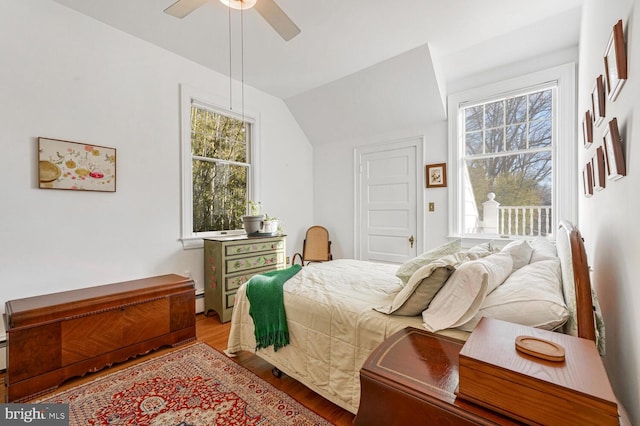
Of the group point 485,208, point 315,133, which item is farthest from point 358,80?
point 485,208

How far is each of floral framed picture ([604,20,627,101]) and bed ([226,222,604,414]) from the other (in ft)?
1.83

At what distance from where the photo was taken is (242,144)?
4.06m

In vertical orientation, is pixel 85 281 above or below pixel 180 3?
below

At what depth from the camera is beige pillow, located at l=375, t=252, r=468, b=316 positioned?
4.77 ft

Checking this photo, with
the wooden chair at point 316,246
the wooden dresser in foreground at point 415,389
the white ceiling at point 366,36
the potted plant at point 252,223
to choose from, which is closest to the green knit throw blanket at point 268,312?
the wooden dresser in foreground at point 415,389

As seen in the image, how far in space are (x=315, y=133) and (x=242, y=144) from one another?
1.34 metres

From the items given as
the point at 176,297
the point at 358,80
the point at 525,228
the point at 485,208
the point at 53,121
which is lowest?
the point at 176,297

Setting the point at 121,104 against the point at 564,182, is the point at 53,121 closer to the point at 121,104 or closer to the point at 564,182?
the point at 121,104

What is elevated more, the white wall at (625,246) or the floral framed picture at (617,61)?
the floral framed picture at (617,61)

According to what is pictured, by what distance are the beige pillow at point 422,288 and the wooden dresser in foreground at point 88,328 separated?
1.97m

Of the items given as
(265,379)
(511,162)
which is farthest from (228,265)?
(511,162)

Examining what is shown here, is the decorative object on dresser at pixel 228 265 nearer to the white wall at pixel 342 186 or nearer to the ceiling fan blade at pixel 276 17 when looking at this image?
the white wall at pixel 342 186

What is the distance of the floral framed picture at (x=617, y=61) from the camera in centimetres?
97

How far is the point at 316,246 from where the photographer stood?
15.5ft
